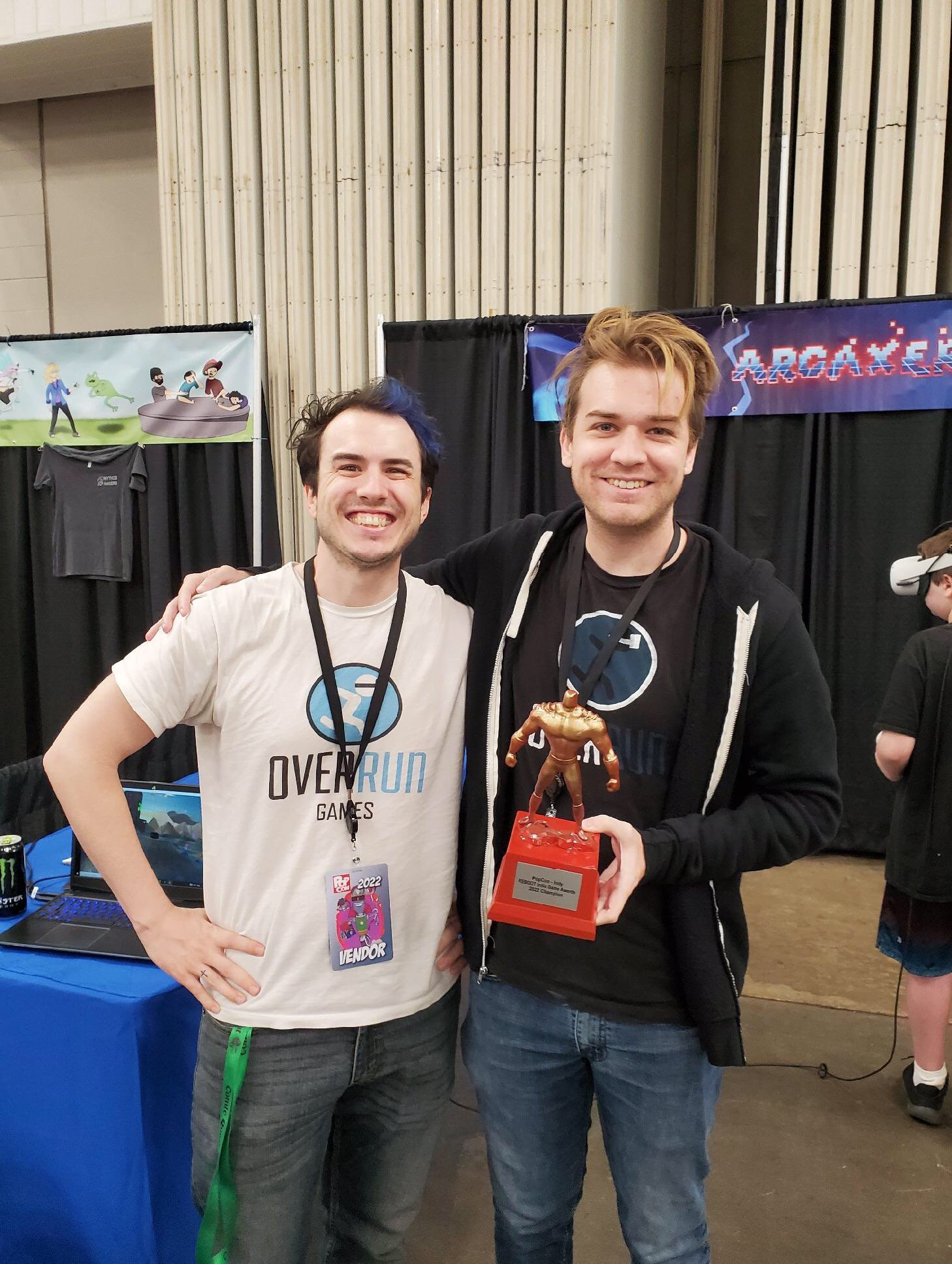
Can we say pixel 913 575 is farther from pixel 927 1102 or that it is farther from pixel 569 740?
pixel 569 740

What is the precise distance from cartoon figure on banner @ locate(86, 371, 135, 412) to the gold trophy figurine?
177 inches

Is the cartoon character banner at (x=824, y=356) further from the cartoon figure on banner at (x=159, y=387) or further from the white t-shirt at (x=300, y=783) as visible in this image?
the white t-shirt at (x=300, y=783)

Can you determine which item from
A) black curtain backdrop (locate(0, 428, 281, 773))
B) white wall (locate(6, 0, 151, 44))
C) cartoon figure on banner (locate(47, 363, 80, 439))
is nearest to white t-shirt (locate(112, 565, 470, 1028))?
black curtain backdrop (locate(0, 428, 281, 773))

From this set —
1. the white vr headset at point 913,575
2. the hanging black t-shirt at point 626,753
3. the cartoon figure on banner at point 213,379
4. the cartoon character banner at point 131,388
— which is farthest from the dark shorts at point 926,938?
the cartoon figure on banner at point 213,379

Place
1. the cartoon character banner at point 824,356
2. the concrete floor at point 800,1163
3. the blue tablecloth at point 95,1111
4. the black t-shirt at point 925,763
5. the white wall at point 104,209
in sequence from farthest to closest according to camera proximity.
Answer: the white wall at point 104,209, the cartoon character banner at point 824,356, the black t-shirt at point 925,763, the concrete floor at point 800,1163, the blue tablecloth at point 95,1111

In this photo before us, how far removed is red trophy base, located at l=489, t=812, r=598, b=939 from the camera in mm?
1153

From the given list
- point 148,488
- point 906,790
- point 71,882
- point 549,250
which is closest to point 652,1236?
point 71,882

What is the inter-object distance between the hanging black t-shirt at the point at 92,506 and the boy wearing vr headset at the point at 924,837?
13.7 feet

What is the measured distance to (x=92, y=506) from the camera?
5.21 m

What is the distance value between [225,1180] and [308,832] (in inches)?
19.4

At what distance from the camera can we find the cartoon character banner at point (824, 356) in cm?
395

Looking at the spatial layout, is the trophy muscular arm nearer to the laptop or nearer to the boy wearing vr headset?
the laptop

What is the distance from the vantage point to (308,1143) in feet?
4.22

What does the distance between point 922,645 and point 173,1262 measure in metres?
2.19
